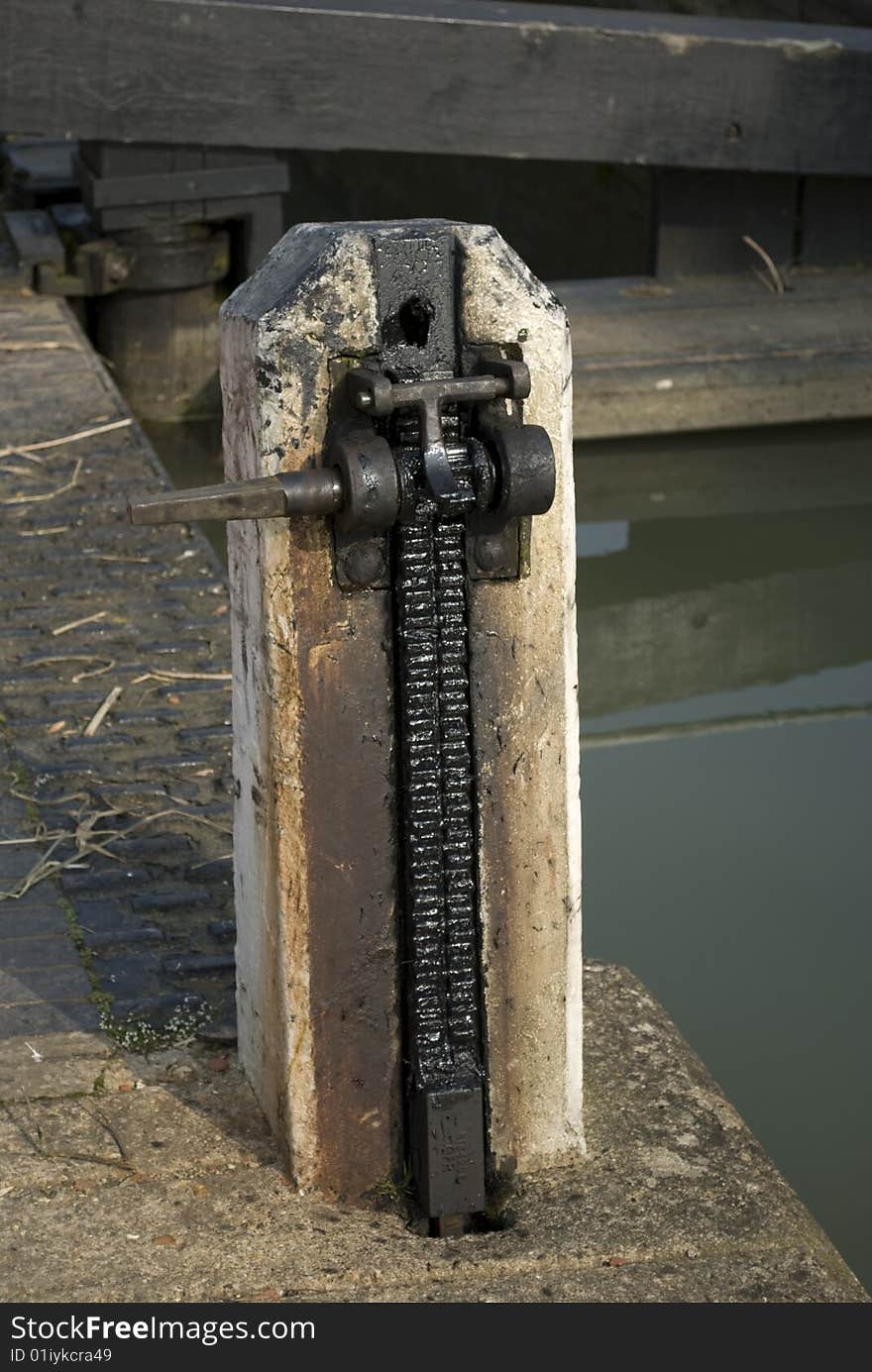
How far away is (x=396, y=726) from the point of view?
9.50 feet

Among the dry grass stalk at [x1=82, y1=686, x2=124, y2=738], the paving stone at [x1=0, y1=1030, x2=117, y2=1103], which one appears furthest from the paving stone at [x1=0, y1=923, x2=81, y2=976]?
the dry grass stalk at [x1=82, y1=686, x2=124, y2=738]

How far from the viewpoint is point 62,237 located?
9.51 metres

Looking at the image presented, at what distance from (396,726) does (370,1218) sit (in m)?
0.77

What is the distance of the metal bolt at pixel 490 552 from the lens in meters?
2.85

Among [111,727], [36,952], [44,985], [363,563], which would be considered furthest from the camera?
[111,727]

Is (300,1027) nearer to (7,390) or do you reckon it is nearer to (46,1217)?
(46,1217)

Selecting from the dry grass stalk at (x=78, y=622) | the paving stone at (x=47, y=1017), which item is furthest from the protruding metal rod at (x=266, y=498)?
the dry grass stalk at (x=78, y=622)

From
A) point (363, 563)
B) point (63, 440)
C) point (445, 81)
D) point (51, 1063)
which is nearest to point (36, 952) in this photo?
point (51, 1063)

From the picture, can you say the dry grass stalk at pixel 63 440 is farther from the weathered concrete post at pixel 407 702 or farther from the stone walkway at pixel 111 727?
the weathered concrete post at pixel 407 702

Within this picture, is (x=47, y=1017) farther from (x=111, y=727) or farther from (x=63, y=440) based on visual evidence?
(x=63, y=440)

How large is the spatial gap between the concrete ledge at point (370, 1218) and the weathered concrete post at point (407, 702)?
0.29 ft

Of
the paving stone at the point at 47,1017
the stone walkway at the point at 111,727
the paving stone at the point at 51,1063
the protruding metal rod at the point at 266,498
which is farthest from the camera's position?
the stone walkway at the point at 111,727
